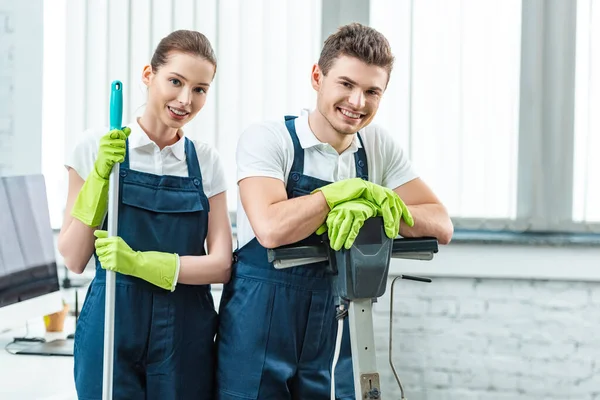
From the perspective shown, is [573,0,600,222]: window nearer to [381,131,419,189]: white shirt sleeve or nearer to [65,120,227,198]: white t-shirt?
[381,131,419,189]: white shirt sleeve

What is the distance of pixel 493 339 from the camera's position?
9.41 ft

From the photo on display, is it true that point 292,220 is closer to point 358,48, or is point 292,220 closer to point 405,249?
point 405,249

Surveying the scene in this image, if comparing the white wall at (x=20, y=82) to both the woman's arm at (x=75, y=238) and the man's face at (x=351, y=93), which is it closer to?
the woman's arm at (x=75, y=238)

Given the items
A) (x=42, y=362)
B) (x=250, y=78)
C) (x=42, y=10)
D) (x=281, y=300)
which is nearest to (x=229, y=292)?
Answer: (x=281, y=300)

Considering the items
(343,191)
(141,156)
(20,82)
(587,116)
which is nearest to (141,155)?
(141,156)

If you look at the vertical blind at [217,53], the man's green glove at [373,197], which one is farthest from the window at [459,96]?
the man's green glove at [373,197]

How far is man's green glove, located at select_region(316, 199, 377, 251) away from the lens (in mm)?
1604

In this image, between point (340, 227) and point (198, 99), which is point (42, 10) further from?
point (340, 227)

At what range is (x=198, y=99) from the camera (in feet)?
5.96

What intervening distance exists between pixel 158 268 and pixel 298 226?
32 cm

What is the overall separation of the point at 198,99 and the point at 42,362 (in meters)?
0.87

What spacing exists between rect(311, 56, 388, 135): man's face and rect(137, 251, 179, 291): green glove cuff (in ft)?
1.57

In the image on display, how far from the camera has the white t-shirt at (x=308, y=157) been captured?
1808 millimetres

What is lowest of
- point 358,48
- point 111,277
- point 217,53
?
point 111,277
